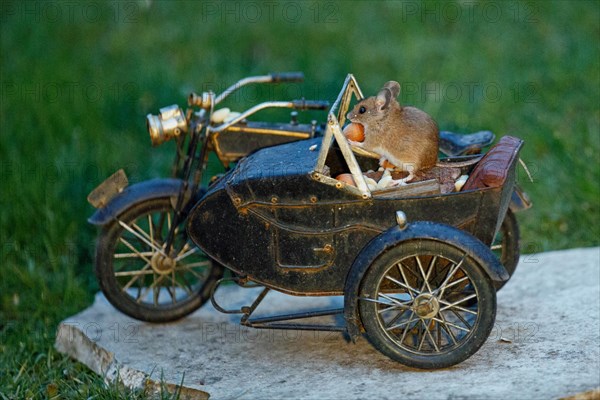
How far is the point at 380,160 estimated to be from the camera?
4.61m

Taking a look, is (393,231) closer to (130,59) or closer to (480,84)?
(480,84)

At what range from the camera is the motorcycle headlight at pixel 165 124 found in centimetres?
484

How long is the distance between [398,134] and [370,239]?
1.89 feet

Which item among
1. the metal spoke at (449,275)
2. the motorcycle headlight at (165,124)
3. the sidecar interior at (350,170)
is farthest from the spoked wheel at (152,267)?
the metal spoke at (449,275)

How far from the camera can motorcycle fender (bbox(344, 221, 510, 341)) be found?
401 cm

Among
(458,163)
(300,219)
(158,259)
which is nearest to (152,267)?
(158,259)

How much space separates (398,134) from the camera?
4469 millimetres

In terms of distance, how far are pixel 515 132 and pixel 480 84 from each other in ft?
3.07

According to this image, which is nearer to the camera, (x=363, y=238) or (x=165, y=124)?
(x=363, y=238)

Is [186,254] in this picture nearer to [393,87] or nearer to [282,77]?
[282,77]

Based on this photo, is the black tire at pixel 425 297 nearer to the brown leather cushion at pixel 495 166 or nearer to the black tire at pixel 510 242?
the brown leather cushion at pixel 495 166

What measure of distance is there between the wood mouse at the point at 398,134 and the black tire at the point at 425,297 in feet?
1.50

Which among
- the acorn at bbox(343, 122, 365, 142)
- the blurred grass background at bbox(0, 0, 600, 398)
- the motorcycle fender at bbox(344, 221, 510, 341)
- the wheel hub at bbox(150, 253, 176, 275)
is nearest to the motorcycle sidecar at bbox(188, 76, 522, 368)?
the motorcycle fender at bbox(344, 221, 510, 341)

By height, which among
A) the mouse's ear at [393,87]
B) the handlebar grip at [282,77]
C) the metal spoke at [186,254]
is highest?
the mouse's ear at [393,87]
